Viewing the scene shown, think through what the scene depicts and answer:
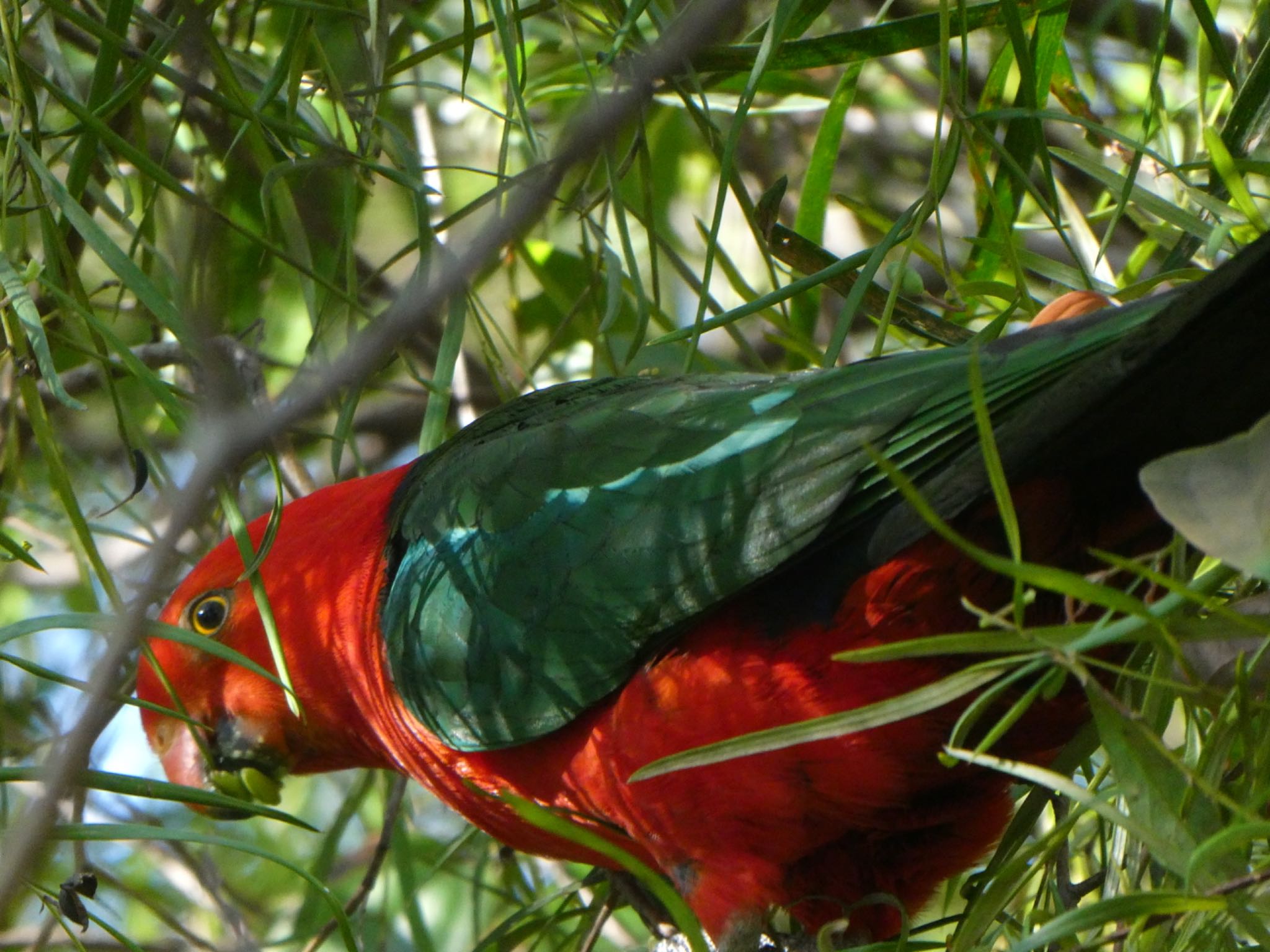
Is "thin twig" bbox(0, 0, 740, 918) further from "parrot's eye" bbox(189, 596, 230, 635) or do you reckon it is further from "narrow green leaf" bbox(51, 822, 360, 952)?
"parrot's eye" bbox(189, 596, 230, 635)

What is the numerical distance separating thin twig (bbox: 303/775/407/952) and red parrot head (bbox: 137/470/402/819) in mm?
74

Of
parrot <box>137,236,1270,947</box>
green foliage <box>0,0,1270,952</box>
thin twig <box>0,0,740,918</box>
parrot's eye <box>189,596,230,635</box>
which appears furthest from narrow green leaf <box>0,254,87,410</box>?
parrot's eye <box>189,596,230,635</box>

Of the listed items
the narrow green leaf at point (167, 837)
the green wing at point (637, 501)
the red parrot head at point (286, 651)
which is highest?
the red parrot head at point (286, 651)

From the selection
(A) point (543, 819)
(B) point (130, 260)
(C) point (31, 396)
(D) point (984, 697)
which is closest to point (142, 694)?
(C) point (31, 396)

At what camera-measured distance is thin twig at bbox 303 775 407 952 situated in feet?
6.76

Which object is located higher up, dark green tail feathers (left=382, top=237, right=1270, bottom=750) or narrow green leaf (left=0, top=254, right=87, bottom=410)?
narrow green leaf (left=0, top=254, right=87, bottom=410)

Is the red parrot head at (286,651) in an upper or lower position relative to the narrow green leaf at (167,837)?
upper

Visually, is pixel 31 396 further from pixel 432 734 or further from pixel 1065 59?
pixel 1065 59

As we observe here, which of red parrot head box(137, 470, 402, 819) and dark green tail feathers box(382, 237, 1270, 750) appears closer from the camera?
dark green tail feathers box(382, 237, 1270, 750)

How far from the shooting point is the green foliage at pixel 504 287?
1.14 m

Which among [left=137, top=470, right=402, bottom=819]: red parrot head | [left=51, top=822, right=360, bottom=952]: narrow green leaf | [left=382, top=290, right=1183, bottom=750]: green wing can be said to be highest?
[left=137, top=470, right=402, bottom=819]: red parrot head

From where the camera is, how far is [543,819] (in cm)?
113

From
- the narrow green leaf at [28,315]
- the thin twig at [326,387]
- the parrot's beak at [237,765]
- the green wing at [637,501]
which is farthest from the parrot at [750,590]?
the thin twig at [326,387]

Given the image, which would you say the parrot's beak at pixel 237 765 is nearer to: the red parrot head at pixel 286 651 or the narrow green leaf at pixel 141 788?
the red parrot head at pixel 286 651
